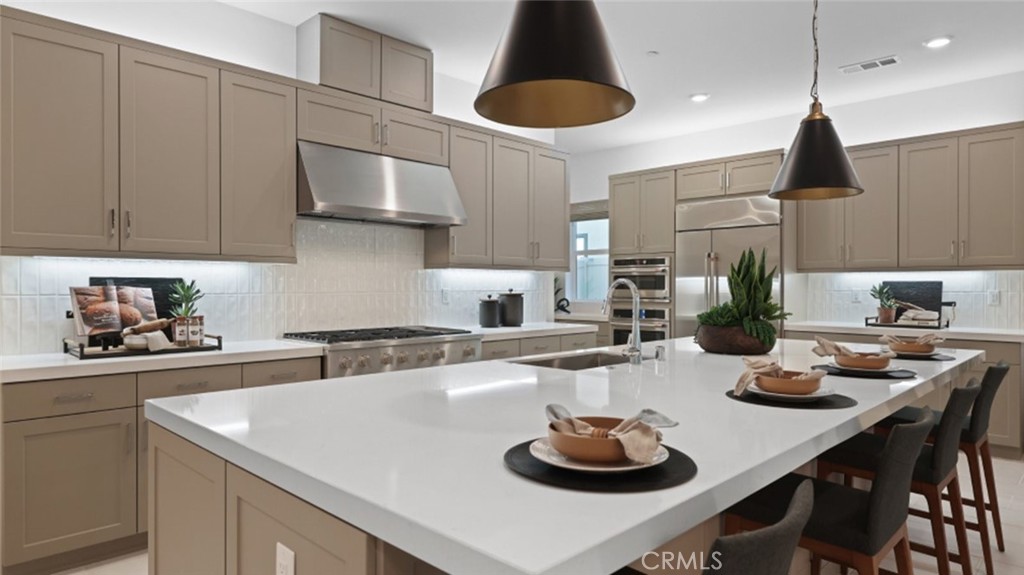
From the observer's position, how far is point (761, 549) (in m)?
0.83

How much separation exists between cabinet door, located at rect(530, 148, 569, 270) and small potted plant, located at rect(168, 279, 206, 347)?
8.55ft

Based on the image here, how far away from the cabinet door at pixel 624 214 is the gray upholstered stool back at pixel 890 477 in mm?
4976

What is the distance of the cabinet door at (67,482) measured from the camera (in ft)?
8.07

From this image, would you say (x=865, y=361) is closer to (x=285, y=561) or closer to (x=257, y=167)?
(x=285, y=561)

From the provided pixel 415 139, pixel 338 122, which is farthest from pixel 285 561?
pixel 415 139

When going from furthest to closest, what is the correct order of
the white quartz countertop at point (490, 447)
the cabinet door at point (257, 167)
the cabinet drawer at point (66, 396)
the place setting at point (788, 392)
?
1. the cabinet door at point (257, 167)
2. the cabinet drawer at point (66, 396)
3. the place setting at point (788, 392)
4. the white quartz countertop at point (490, 447)

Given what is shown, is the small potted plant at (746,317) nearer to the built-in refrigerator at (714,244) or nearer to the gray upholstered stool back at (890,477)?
the gray upholstered stool back at (890,477)

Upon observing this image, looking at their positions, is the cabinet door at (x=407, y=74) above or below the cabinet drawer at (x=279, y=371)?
above

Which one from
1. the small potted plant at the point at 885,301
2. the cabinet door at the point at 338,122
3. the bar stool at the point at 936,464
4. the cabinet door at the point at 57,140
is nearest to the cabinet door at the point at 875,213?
the small potted plant at the point at 885,301

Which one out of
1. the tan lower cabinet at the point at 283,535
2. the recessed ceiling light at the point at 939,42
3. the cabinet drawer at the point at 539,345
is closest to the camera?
the tan lower cabinet at the point at 283,535

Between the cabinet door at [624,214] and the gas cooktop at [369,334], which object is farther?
the cabinet door at [624,214]

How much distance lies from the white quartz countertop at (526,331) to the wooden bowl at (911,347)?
2440mm

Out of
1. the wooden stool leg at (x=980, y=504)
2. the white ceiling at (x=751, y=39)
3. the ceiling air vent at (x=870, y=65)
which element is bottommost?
the wooden stool leg at (x=980, y=504)

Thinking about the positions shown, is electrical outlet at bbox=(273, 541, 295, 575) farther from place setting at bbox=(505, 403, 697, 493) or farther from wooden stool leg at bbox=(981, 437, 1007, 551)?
wooden stool leg at bbox=(981, 437, 1007, 551)
